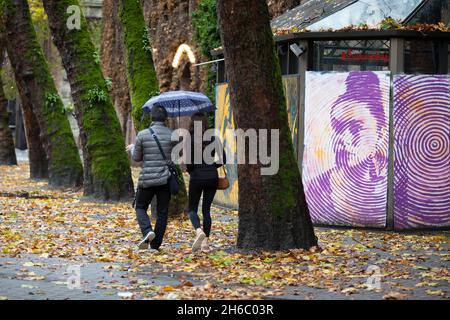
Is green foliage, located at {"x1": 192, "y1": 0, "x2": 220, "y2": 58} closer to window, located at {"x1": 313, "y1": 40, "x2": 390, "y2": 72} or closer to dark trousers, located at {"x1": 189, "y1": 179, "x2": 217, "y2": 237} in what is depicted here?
window, located at {"x1": 313, "y1": 40, "x2": 390, "y2": 72}

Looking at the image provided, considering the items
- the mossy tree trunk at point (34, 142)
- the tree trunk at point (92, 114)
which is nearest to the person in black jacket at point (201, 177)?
the tree trunk at point (92, 114)

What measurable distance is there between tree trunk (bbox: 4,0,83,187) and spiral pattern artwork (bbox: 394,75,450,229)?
10.9 meters

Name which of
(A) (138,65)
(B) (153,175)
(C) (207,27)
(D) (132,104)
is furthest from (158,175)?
(C) (207,27)

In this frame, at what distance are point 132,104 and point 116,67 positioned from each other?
2634 cm

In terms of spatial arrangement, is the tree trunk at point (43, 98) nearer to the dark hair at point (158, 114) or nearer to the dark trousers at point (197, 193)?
the dark trousers at point (197, 193)

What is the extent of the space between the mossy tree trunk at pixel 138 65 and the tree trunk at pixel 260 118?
415cm

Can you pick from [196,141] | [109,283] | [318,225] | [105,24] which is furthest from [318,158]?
[105,24]

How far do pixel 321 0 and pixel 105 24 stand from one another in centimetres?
2571

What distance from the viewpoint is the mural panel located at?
67.7 ft

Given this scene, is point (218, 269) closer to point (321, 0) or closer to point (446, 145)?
point (446, 145)

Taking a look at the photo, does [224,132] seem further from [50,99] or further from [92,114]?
[50,99]

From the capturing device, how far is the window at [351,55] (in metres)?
17.2

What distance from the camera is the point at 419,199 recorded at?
17.2m

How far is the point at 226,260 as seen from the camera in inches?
504
